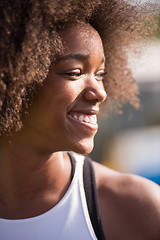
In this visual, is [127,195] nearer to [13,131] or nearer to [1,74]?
[13,131]

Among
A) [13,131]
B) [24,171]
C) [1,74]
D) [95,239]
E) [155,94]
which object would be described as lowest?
[155,94]

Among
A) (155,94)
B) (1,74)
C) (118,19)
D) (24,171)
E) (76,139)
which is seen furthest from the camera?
(155,94)

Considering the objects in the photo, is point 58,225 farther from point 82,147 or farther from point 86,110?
point 86,110

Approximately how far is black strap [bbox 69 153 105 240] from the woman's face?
34 centimetres

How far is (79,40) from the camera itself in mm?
2033

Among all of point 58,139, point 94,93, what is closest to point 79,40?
point 94,93

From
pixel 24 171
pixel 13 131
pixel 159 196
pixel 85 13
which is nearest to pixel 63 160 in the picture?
pixel 24 171

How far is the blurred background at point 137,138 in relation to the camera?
22.8 ft

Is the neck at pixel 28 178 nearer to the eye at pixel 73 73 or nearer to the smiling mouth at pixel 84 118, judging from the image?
the smiling mouth at pixel 84 118

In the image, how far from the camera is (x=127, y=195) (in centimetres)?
227

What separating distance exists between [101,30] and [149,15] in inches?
14.7

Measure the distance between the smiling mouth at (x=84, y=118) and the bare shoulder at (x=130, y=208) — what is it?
0.50 m

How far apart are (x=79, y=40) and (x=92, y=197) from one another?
1.07 meters

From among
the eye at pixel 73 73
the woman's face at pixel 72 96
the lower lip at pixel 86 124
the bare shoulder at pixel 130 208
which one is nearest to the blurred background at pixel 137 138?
the bare shoulder at pixel 130 208
